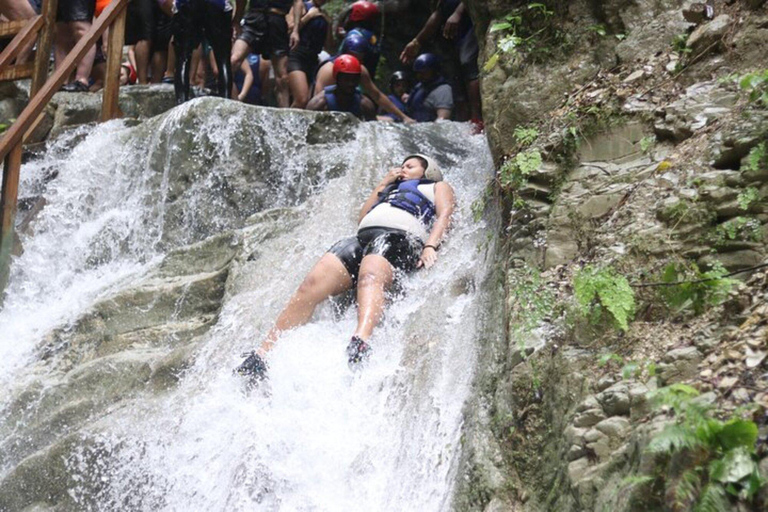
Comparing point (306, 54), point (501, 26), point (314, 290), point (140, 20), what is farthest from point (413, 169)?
point (140, 20)

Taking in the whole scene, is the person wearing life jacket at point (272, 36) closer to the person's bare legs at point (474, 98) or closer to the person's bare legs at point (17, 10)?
the person's bare legs at point (474, 98)

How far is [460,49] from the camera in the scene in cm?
1097

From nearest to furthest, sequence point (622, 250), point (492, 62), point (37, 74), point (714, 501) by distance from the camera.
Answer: point (714, 501) → point (622, 250) → point (492, 62) → point (37, 74)

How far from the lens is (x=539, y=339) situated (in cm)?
450

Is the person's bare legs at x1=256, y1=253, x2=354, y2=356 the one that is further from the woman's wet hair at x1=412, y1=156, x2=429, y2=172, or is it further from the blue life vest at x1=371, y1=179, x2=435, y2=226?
the woman's wet hair at x1=412, y1=156, x2=429, y2=172

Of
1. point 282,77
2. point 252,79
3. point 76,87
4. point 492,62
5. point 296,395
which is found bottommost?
point 252,79

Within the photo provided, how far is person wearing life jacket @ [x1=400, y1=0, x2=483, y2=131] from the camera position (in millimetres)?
10734

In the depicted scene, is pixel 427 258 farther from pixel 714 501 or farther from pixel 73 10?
pixel 73 10

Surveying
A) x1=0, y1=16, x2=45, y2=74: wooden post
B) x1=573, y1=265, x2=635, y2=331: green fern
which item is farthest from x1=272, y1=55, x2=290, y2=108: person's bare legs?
x1=573, y1=265, x2=635, y2=331: green fern

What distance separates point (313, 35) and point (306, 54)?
1.01 ft

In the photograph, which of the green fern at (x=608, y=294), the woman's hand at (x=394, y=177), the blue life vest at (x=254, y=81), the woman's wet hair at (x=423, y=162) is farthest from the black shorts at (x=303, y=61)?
the green fern at (x=608, y=294)

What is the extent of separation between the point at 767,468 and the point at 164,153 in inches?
283

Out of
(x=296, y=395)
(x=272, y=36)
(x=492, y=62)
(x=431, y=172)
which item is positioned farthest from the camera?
(x=272, y=36)

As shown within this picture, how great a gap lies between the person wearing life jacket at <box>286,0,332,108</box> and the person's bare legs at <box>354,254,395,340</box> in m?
5.49
